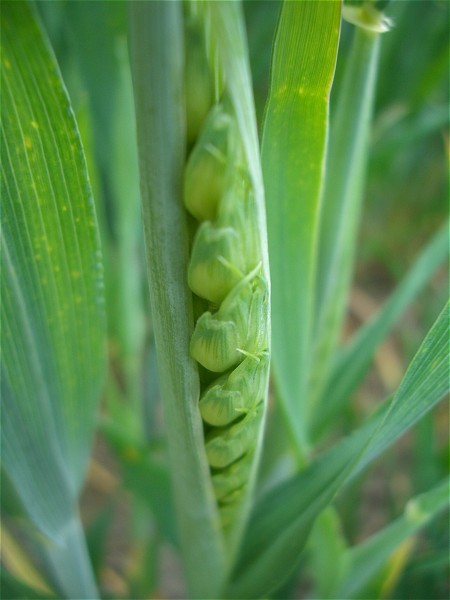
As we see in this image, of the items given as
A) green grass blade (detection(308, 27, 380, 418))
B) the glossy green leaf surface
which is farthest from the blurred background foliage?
the glossy green leaf surface

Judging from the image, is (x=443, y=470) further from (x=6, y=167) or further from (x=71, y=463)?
(x=6, y=167)

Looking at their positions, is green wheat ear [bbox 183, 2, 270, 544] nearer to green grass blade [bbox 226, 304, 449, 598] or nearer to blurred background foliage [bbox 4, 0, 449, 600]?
green grass blade [bbox 226, 304, 449, 598]

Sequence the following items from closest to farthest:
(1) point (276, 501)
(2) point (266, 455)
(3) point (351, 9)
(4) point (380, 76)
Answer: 1. (3) point (351, 9)
2. (1) point (276, 501)
3. (2) point (266, 455)
4. (4) point (380, 76)

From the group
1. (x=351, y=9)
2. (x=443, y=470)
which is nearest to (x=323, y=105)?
(x=351, y=9)

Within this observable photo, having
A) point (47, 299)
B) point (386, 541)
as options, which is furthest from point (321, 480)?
point (47, 299)

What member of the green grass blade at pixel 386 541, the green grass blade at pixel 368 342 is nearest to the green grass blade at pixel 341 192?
the green grass blade at pixel 368 342

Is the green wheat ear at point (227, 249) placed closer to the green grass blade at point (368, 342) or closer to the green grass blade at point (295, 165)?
the green grass blade at point (295, 165)
